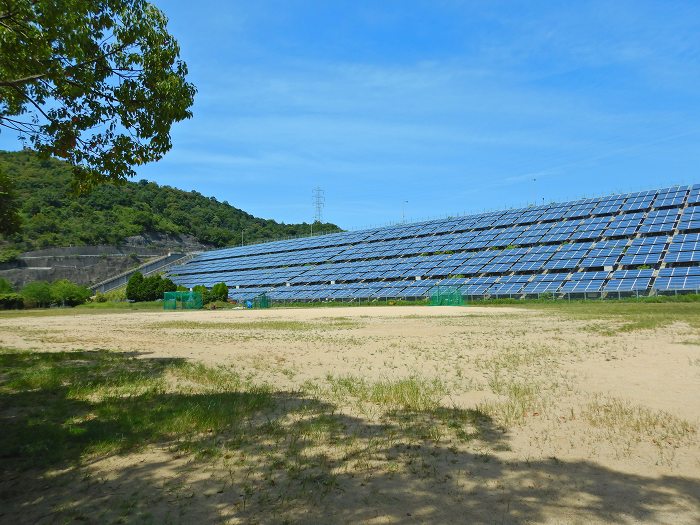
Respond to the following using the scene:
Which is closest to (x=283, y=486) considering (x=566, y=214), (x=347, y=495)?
(x=347, y=495)

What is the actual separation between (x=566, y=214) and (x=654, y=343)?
2144 inches

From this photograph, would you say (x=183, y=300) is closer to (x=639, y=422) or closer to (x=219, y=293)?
(x=219, y=293)

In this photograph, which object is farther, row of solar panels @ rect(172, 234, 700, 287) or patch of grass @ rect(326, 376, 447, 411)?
row of solar panels @ rect(172, 234, 700, 287)

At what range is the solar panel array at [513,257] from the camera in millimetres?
48125

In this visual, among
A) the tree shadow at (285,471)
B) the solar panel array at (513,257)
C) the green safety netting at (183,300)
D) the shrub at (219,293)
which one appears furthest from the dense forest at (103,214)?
the tree shadow at (285,471)

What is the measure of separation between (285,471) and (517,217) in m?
70.5

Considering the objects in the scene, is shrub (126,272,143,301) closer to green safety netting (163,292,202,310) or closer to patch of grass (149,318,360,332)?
green safety netting (163,292,202,310)

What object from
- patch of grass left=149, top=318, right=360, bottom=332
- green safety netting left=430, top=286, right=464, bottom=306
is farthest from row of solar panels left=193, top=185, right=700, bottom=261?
patch of grass left=149, top=318, right=360, bottom=332

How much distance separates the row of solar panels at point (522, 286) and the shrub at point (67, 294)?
26733 mm

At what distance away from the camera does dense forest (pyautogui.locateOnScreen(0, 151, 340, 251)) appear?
87688 millimetres

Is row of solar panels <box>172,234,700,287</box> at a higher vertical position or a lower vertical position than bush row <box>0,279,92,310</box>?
higher

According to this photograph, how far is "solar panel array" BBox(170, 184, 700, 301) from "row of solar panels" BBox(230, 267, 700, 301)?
0.33ft

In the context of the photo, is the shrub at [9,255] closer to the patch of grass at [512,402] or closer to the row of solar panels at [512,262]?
the row of solar panels at [512,262]

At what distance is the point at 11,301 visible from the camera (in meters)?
64.1
